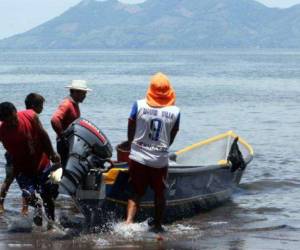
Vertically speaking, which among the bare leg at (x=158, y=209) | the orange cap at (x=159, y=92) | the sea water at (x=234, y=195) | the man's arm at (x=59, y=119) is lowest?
the sea water at (x=234, y=195)

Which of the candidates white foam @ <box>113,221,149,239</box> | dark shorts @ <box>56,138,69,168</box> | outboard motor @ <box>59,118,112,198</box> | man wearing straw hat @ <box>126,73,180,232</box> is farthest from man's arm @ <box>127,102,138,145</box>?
white foam @ <box>113,221,149,239</box>

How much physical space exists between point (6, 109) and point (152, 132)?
159 cm

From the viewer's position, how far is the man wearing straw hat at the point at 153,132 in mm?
8375

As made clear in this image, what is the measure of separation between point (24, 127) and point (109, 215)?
1.46 m

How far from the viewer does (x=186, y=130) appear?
2314 centimetres

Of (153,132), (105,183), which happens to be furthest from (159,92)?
(105,183)

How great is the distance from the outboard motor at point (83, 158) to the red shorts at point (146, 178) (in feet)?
1.36

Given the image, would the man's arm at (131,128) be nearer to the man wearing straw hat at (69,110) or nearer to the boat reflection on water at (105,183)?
the boat reflection on water at (105,183)

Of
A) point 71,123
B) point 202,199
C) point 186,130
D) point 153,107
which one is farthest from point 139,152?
point 186,130

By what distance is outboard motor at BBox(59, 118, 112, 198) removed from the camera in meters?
8.55

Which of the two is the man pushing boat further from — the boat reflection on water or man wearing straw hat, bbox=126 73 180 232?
man wearing straw hat, bbox=126 73 180 232

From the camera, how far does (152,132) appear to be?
27.7 ft

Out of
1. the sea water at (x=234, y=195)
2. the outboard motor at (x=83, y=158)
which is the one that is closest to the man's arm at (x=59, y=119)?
the outboard motor at (x=83, y=158)

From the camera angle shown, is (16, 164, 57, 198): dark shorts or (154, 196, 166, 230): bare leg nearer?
(154, 196, 166, 230): bare leg
